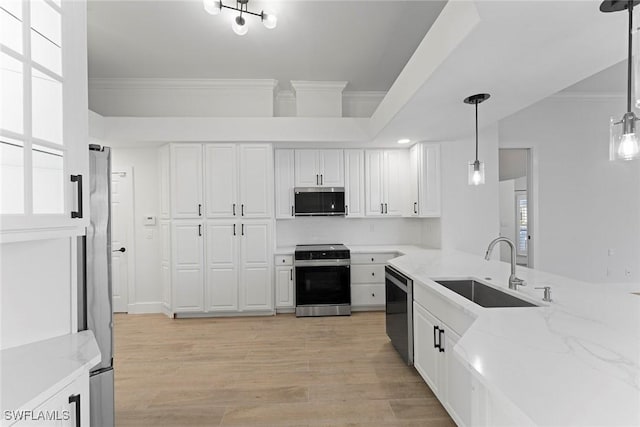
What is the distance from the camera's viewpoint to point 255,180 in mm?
4383

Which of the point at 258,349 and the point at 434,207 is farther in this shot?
the point at 434,207

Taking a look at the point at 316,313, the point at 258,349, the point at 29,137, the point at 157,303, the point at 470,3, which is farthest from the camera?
the point at 157,303

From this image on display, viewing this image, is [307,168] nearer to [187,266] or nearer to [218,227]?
[218,227]

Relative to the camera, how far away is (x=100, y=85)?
14.6 ft

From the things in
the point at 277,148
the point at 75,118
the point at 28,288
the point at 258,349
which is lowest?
the point at 258,349

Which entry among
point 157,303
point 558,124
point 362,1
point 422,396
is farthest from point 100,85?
point 558,124

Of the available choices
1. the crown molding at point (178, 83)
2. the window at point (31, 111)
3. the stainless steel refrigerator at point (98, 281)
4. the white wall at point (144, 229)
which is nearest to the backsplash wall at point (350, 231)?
the white wall at point (144, 229)

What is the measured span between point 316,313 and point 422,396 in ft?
6.84

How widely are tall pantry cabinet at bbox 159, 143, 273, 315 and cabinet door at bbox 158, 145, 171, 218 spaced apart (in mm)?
13

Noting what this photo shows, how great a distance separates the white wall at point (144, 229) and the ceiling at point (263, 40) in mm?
1088

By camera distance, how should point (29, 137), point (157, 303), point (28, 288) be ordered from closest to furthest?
point (29, 137) < point (28, 288) < point (157, 303)

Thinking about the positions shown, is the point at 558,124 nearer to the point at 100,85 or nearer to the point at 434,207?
the point at 434,207

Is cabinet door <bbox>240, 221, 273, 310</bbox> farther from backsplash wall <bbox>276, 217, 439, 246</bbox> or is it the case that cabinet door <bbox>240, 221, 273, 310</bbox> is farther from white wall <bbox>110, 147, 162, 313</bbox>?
white wall <bbox>110, 147, 162, 313</bbox>

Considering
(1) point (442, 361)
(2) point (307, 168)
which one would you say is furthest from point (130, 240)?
(1) point (442, 361)
